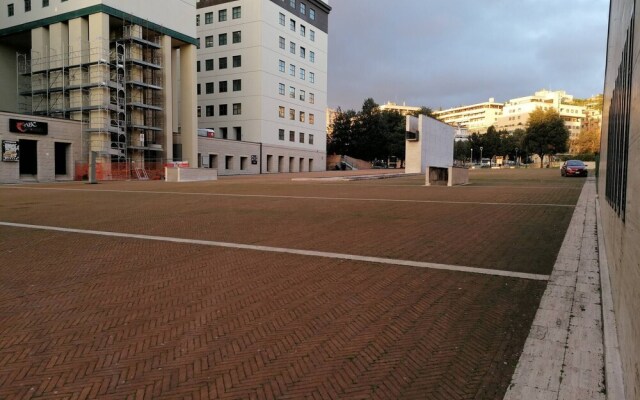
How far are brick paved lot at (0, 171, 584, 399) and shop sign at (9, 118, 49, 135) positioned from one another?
98.0 feet

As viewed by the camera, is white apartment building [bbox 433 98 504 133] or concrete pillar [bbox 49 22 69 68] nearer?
concrete pillar [bbox 49 22 69 68]

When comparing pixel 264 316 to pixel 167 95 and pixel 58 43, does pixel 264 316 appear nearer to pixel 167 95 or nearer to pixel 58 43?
pixel 167 95

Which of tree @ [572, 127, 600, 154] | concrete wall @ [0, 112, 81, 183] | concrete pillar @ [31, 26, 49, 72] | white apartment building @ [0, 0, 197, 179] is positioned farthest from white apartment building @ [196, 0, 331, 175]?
tree @ [572, 127, 600, 154]

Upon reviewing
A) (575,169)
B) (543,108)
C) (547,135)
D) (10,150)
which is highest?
(543,108)

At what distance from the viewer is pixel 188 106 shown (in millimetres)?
45344

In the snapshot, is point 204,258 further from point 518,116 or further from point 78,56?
point 518,116

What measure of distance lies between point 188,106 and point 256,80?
42.2ft

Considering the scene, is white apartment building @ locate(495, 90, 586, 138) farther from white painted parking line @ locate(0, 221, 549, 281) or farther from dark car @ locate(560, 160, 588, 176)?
white painted parking line @ locate(0, 221, 549, 281)

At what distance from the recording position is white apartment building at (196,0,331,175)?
55.5 meters

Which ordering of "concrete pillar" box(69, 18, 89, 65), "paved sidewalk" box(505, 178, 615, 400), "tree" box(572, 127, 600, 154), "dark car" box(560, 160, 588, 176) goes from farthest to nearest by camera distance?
"tree" box(572, 127, 600, 154), "concrete pillar" box(69, 18, 89, 65), "dark car" box(560, 160, 588, 176), "paved sidewalk" box(505, 178, 615, 400)

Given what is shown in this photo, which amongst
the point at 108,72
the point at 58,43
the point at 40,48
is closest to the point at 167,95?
Answer: the point at 108,72

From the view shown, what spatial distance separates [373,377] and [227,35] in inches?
2368

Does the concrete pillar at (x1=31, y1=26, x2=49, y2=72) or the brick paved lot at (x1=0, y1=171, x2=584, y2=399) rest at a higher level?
the concrete pillar at (x1=31, y1=26, x2=49, y2=72)

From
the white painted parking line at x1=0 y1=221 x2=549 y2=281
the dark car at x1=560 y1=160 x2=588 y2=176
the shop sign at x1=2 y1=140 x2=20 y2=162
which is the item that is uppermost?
the shop sign at x1=2 y1=140 x2=20 y2=162
